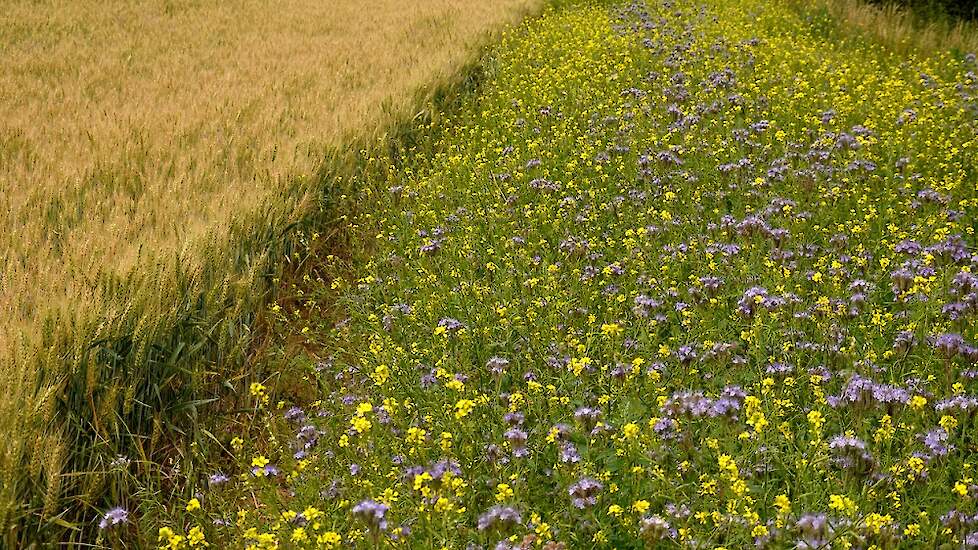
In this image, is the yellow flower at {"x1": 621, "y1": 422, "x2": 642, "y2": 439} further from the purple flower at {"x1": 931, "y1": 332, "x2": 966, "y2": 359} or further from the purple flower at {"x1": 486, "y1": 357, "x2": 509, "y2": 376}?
the purple flower at {"x1": 931, "y1": 332, "x2": 966, "y2": 359}

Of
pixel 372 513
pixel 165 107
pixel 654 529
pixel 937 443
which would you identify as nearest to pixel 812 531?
pixel 654 529

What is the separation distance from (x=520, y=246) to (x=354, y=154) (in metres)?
2.16

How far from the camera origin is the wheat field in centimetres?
317

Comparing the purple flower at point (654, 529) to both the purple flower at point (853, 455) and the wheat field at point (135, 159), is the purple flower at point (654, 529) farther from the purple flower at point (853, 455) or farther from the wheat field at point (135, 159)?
the wheat field at point (135, 159)

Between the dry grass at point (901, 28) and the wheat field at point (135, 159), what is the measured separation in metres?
4.56

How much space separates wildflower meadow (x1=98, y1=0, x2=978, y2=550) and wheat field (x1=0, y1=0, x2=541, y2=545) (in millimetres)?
458

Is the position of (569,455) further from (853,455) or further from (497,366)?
(853,455)

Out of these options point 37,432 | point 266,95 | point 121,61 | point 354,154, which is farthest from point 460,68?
point 37,432

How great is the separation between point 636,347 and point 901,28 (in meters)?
8.80

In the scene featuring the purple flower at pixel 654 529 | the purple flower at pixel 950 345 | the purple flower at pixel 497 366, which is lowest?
the purple flower at pixel 497 366

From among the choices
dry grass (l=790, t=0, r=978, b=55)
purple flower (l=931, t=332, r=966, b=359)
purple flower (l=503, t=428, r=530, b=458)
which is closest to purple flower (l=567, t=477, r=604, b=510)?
purple flower (l=503, t=428, r=530, b=458)

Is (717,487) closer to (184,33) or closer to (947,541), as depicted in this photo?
(947,541)

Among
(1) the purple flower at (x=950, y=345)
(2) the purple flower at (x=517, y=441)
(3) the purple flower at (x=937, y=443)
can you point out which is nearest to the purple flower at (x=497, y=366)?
(2) the purple flower at (x=517, y=441)

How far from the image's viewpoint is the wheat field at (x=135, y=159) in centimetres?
317
